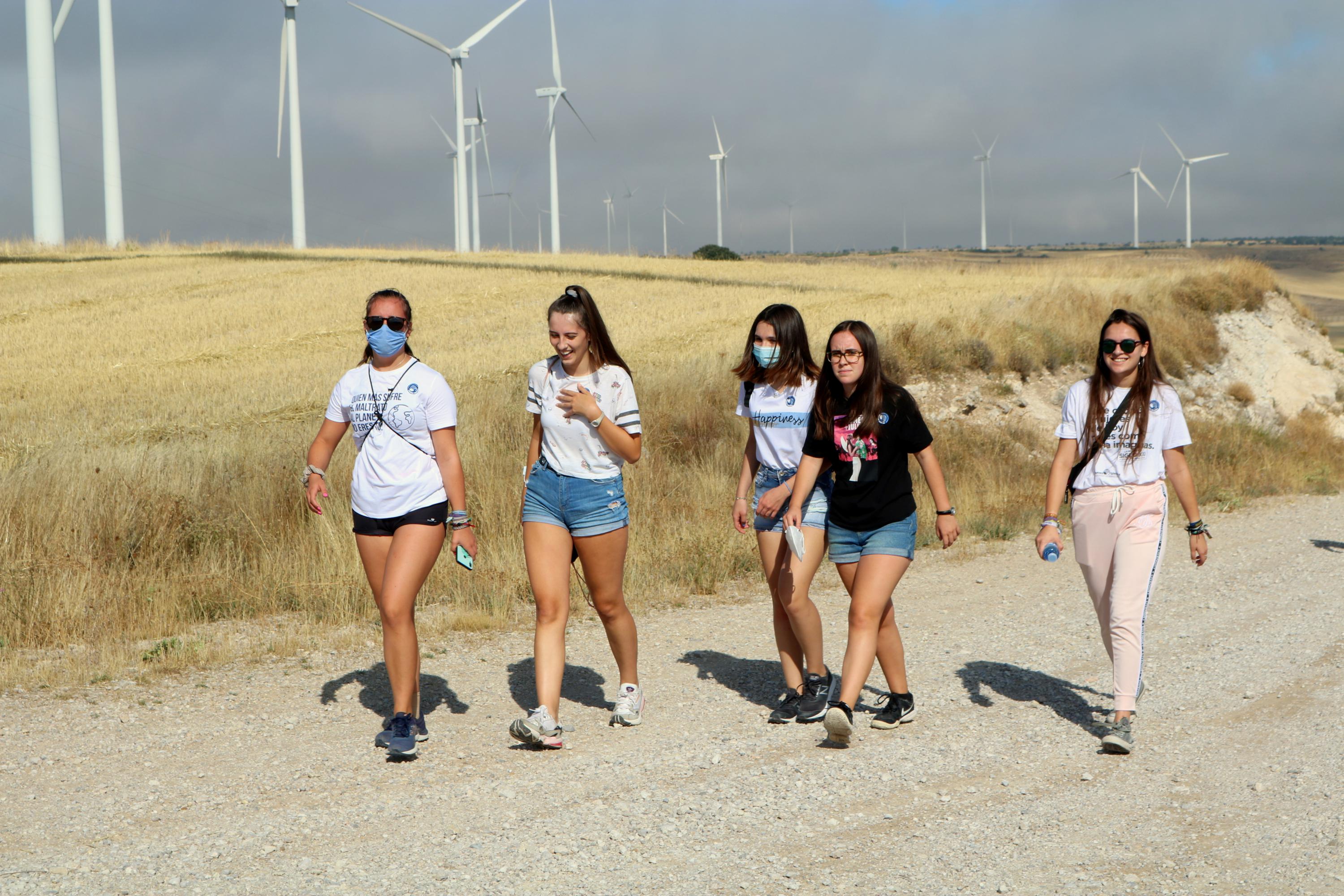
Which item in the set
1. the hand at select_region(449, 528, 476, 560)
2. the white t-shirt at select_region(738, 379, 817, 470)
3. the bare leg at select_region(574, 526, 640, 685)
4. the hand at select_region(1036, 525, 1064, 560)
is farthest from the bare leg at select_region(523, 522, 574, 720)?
the hand at select_region(1036, 525, 1064, 560)

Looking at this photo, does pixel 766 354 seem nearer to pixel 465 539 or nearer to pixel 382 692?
pixel 465 539

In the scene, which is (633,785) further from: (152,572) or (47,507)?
(47,507)

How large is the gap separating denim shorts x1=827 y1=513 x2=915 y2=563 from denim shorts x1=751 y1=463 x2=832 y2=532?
114 millimetres

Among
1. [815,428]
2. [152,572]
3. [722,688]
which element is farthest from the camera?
[152,572]

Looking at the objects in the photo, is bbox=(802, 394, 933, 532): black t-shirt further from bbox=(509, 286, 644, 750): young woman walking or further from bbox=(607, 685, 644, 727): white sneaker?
bbox=(607, 685, 644, 727): white sneaker

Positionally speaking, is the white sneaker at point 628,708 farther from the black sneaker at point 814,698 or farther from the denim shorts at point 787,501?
the denim shorts at point 787,501

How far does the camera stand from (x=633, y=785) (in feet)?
16.0

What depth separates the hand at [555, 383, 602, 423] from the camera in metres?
5.22

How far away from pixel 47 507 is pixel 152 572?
117 centimetres

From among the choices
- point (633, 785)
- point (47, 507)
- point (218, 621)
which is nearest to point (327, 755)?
point (633, 785)

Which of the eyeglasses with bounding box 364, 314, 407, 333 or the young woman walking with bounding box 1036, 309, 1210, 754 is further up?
the eyeglasses with bounding box 364, 314, 407, 333

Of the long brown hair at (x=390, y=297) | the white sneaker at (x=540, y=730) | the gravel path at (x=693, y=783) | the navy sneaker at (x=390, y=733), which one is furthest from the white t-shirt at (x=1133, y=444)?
the navy sneaker at (x=390, y=733)

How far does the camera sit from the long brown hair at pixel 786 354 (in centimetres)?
585

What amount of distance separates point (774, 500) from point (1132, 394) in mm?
1784
